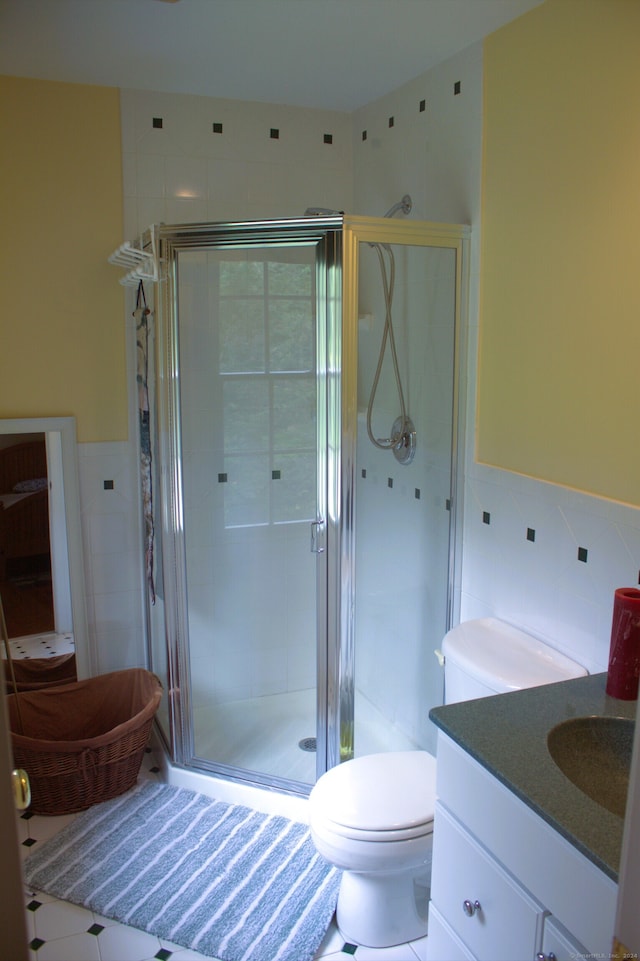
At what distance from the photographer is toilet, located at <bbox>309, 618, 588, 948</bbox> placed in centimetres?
193

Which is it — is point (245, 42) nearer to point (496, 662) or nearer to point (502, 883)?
point (496, 662)

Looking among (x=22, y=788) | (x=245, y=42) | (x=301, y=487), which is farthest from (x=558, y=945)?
(x=245, y=42)

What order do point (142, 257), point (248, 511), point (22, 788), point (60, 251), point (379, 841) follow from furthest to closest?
1. point (248, 511)
2. point (60, 251)
3. point (142, 257)
4. point (379, 841)
5. point (22, 788)

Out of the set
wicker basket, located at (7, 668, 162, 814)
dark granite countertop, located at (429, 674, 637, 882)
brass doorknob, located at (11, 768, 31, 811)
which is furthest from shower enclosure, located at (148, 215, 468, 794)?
brass doorknob, located at (11, 768, 31, 811)

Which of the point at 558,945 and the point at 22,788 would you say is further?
the point at 558,945

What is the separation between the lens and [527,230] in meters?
2.12

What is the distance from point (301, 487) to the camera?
2775 mm

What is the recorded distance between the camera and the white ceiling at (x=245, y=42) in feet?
6.75

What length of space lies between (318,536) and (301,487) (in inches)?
15.9

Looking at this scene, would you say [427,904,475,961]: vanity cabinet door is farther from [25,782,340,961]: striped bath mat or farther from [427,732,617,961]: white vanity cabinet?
[25,782,340,961]: striped bath mat

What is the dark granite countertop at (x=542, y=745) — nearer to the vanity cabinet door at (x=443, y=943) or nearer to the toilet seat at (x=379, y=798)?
the vanity cabinet door at (x=443, y=943)

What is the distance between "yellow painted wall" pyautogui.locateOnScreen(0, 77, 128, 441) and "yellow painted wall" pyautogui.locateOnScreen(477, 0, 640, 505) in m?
1.44

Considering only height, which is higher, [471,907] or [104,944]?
[471,907]

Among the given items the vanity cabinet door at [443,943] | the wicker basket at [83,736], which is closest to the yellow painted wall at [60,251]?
the wicker basket at [83,736]
